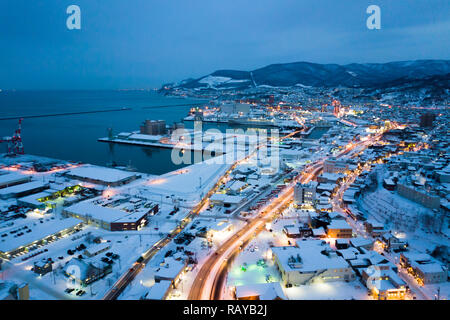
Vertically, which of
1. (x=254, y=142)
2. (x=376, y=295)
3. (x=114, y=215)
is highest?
(x=254, y=142)

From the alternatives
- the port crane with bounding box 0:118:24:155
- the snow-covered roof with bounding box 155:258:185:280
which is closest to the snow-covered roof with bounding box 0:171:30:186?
the port crane with bounding box 0:118:24:155

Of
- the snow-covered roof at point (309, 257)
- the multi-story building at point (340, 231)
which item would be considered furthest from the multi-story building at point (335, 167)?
the snow-covered roof at point (309, 257)

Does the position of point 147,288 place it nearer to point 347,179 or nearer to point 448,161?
point 347,179

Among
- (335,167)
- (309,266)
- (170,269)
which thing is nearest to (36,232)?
(170,269)

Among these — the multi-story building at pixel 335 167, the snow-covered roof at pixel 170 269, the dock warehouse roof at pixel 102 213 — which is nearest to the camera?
the snow-covered roof at pixel 170 269

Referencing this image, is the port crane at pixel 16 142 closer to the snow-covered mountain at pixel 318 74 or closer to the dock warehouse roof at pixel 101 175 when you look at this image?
the dock warehouse roof at pixel 101 175

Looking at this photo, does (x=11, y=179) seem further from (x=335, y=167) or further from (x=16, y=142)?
(x=335, y=167)

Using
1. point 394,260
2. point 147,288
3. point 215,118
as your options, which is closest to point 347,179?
point 394,260

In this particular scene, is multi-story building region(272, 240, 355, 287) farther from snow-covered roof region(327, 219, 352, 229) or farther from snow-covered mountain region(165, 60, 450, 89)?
snow-covered mountain region(165, 60, 450, 89)
